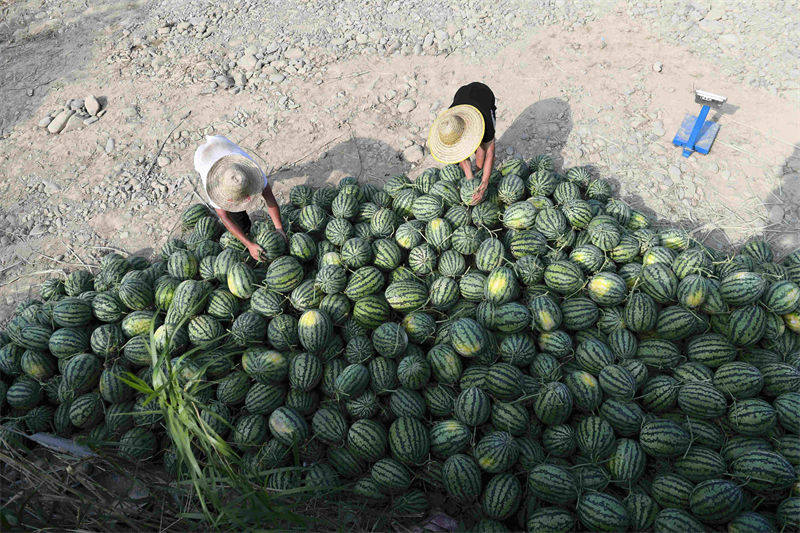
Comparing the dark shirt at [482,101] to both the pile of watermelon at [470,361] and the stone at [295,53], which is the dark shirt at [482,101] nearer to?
the pile of watermelon at [470,361]

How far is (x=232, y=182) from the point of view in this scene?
391 cm

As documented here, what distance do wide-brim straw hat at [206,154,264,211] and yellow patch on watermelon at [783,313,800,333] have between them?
4487mm

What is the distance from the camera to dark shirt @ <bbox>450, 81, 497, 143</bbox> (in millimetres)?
4805

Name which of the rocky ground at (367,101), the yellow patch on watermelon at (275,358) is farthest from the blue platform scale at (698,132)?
the yellow patch on watermelon at (275,358)

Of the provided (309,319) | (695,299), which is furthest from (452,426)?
(695,299)

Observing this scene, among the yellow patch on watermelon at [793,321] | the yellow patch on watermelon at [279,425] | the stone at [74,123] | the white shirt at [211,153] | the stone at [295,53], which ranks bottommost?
the yellow patch on watermelon at [279,425]

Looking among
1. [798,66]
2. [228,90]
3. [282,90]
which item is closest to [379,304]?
[282,90]

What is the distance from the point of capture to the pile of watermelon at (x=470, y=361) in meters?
3.00

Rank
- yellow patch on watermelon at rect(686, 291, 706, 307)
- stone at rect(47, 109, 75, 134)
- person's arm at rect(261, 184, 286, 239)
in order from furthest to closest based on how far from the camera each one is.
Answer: stone at rect(47, 109, 75, 134), person's arm at rect(261, 184, 286, 239), yellow patch on watermelon at rect(686, 291, 706, 307)

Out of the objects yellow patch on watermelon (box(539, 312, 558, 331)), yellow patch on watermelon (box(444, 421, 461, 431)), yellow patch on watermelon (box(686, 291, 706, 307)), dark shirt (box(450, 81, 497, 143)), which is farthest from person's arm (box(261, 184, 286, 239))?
yellow patch on watermelon (box(686, 291, 706, 307))

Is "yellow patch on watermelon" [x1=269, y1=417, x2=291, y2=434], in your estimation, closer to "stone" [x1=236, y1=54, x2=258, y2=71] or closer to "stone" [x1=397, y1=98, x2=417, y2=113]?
"stone" [x1=397, y1=98, x2=417, y2=113]

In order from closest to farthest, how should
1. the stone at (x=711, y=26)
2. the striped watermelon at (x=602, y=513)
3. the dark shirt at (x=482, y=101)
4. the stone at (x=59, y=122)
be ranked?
the striped watermelon at (x=602, y=513), the dark shirt at (x=482, y=101), the stone at (x=59, y=122), the stone at (x=711, y=26)

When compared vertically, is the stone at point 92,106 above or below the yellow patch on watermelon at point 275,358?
above

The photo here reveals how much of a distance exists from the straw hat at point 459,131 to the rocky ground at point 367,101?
1534mm
